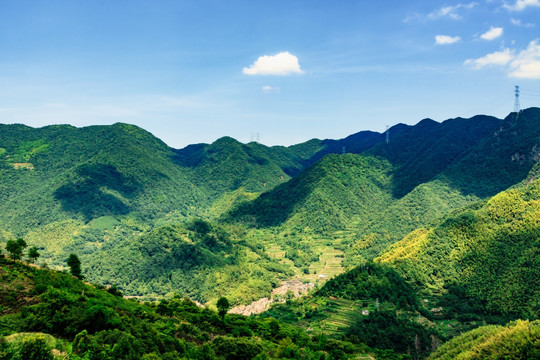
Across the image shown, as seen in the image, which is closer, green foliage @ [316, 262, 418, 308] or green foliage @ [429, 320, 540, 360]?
green foliage @ [429, 320, 540, 360]

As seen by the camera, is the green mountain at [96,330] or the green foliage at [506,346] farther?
the green foliage at [506,346]

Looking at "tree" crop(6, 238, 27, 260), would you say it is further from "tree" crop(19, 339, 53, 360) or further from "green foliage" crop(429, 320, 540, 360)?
"green foliage" crop(429, 320, 540, 360)

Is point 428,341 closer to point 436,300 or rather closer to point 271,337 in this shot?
point 436,300

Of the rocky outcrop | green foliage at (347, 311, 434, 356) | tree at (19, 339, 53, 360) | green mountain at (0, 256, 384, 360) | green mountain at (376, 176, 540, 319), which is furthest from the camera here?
the rocky outcrop

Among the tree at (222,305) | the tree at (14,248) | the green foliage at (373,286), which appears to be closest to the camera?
the tree at (14,248)

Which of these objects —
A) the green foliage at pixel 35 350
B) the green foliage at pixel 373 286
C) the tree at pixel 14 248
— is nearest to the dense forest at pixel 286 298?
the green foliage at pixel 35 350

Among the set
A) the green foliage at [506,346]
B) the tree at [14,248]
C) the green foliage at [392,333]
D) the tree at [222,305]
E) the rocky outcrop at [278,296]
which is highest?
the tree at [14,248]

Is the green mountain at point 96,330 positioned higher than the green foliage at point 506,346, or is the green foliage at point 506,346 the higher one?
the green mountain at point 96,330

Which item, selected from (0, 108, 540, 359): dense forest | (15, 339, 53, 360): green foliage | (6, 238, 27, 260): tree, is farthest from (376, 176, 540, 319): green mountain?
(15, 339, 53, 360): green foliage

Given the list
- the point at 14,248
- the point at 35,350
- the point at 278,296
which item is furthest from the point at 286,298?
the point at 35,350

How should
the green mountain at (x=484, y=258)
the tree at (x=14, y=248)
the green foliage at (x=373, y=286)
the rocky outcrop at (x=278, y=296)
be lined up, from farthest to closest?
1. the rocky outcrop at (x=278, y=296)
2. the green mountain at (x=484, y=258)
3. the green foliage at (x=373, y=286)
4. the tree at (x=14, y=248)

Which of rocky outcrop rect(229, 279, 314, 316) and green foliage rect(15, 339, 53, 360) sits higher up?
green foliage rect(15, 339, 53, 360)

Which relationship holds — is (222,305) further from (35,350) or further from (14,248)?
(35,350)

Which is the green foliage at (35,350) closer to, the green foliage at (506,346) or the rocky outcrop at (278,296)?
the green foliage at (506,346)
